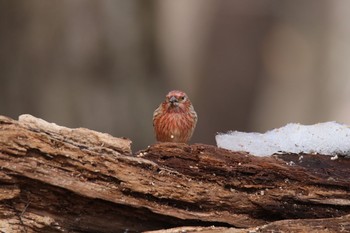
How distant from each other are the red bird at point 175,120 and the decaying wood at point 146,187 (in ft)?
5.64

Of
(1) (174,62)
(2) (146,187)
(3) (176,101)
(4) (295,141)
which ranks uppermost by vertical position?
(1) (174,62)

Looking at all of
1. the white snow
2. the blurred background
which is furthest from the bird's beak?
the white snow

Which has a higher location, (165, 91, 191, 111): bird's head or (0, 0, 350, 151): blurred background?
(0, 0, 350, 151): blurred background

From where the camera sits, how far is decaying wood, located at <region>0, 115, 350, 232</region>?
422cm

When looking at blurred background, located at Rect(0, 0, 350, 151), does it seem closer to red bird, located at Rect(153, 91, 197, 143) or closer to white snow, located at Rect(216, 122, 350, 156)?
red bird, located at Rect(153, 91, 197, 143)

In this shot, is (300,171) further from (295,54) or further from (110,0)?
(295,54)

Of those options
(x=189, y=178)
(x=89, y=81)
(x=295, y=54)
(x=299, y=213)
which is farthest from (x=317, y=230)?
(x=295, y=54)

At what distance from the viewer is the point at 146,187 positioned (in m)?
4.33

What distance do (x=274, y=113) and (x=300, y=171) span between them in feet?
26.3

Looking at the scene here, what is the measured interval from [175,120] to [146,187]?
2062 mm

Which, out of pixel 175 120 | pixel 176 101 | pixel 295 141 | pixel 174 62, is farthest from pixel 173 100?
pixel 174 62

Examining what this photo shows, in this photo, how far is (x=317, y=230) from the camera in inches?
167

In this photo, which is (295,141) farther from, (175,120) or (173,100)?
(173,100)

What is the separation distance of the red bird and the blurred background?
4.44 feet
